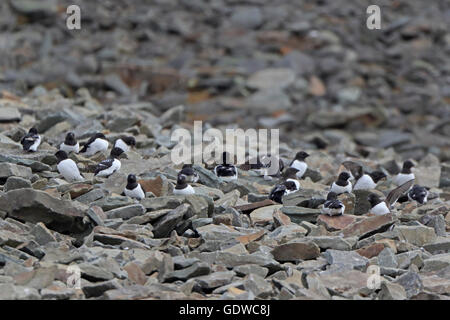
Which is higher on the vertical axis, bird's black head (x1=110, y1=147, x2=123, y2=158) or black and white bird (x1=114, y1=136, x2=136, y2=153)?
black and white bird (x1=114, y1=136, x2=136, y2=153)

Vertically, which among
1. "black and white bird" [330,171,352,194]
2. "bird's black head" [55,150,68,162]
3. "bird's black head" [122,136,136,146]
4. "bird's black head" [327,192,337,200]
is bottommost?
"bird's black head" [327,192,337,200]

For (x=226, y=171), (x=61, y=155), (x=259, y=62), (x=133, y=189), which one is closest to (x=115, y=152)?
(x=61, y=155)

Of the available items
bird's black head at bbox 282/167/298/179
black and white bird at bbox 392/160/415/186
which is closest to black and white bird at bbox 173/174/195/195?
bird's black head at bbox 282/167/298/179

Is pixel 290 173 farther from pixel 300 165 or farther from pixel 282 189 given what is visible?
pixel 282 189

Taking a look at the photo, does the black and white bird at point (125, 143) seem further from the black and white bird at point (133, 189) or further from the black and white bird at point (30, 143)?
the black and white bird at point (133, 189)

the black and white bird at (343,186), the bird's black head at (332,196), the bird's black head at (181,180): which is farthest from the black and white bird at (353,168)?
the bird's black head at (181,180)

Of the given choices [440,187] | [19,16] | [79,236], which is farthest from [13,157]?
[19,16]

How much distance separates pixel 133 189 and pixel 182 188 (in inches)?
26.4

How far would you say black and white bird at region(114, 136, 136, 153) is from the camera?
1464 centimetres

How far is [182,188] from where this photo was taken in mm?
11836

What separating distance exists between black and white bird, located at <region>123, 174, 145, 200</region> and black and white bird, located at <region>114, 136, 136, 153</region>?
2.73m

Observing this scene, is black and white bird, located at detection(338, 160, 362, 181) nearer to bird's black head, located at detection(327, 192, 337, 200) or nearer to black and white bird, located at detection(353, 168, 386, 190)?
black and white bird, located at detection(353, 168, 386, 190)

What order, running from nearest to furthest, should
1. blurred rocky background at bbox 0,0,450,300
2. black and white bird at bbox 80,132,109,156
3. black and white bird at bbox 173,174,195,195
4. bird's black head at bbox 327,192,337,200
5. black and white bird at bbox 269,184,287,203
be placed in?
blurred rocky background at bbox 0,0,450,300, black and white bird at bbox 173,174,195,195, bird's black head at bbox 327,192,337,200, black and white bird at bbox 269,184,287,203, black and white bird at bbox 80,132,109,156

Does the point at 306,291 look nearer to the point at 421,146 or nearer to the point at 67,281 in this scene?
the point at 67,281
